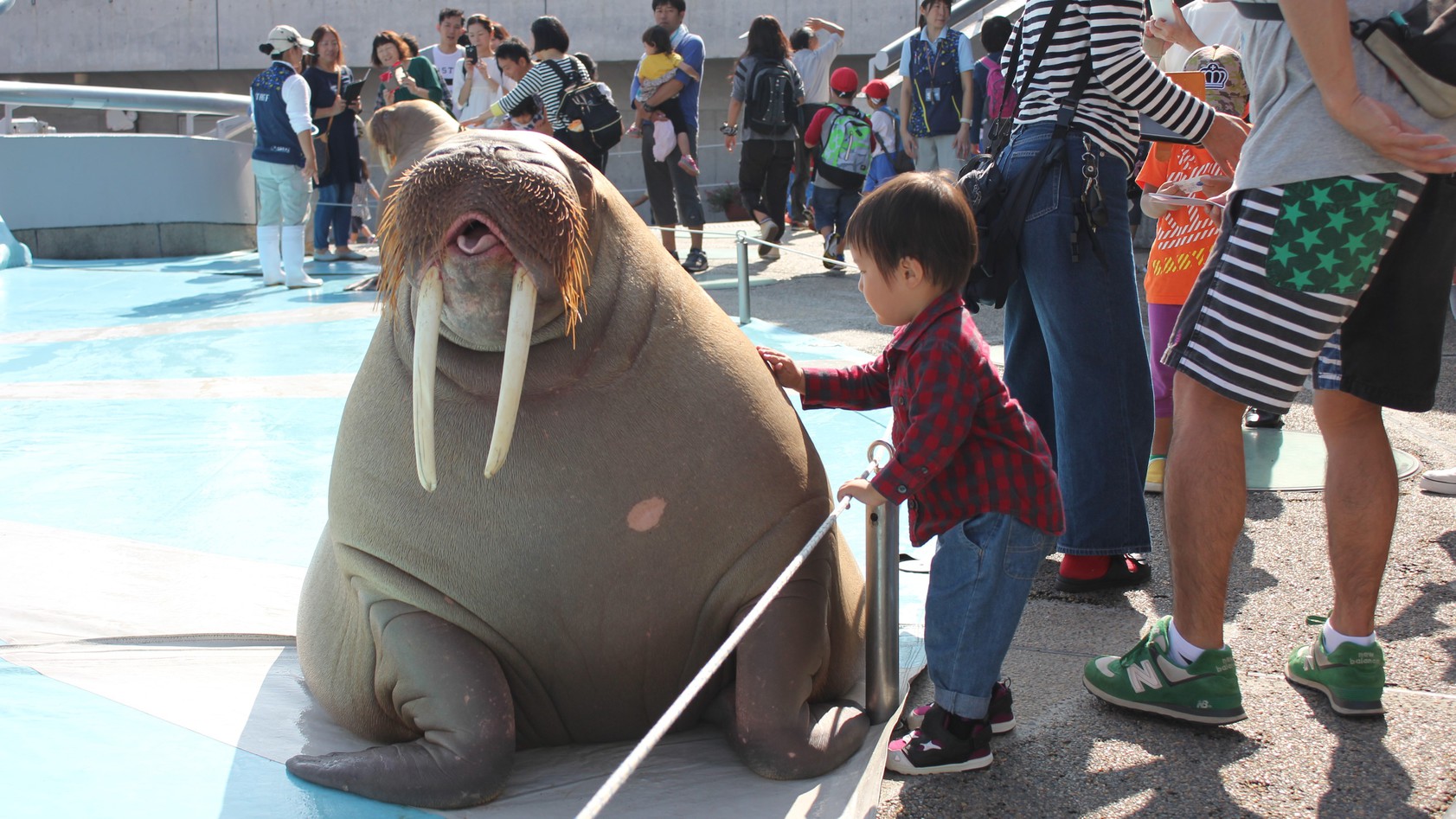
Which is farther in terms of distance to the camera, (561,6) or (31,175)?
(561,6)

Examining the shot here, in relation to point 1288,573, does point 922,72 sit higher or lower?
higher

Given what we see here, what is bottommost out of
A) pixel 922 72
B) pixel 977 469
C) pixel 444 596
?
pixel 444 596

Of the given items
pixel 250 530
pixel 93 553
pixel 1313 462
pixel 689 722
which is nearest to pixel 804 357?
pixel 1313 462

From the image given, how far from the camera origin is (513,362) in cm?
194

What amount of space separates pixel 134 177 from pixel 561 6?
10032 millimetres

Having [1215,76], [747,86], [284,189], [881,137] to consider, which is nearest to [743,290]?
[747,86]

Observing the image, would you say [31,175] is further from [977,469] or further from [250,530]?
[977,469]

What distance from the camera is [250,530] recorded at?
153 inches

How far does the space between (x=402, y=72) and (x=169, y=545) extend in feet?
20.4

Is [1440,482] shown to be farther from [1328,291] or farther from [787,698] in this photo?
[787,698]

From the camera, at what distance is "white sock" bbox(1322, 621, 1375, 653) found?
2.52 metres

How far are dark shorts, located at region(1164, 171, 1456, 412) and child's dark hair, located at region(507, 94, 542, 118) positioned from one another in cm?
672

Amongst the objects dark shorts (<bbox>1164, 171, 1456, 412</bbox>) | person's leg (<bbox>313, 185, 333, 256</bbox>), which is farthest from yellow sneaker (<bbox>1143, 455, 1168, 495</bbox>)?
person's leg (<bbox>313, 185, 333, 256</bbox>)

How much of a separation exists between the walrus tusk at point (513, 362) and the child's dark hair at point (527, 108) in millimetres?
6876
